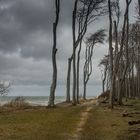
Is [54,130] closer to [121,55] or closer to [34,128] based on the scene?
[34,128]

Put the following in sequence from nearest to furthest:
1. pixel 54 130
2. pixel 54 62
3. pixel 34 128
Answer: pixel 54 130, pixel 34 128, pixel 54 62

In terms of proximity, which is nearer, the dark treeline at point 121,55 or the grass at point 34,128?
the grass at point 34,128

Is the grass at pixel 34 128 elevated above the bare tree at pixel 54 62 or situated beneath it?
situated beneath

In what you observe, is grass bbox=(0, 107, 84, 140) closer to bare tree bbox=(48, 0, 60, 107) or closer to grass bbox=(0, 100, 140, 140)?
grass bbox=(0, 100, 140, 140)

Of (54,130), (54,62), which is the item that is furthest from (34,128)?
(54,62)

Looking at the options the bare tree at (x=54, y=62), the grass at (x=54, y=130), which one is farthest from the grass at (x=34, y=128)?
the bare tree at (x=54, y=62)

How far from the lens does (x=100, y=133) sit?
21.4m

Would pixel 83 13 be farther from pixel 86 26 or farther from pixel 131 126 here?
pixel 131 126

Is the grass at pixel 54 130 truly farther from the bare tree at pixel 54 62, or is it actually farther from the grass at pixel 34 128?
the bare tree at pixel 54 62

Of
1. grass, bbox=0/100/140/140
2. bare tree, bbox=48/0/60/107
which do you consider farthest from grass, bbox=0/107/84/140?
bare tree, bbox=48/0/60/107

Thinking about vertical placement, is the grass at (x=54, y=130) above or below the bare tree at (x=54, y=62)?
below

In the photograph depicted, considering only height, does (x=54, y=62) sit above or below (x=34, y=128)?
above

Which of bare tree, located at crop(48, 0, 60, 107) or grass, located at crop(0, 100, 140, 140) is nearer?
grass, located at crop(0, 100, 140, 140)

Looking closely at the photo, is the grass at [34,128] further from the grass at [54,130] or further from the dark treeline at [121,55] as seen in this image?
the dark treeline at [121,55]
